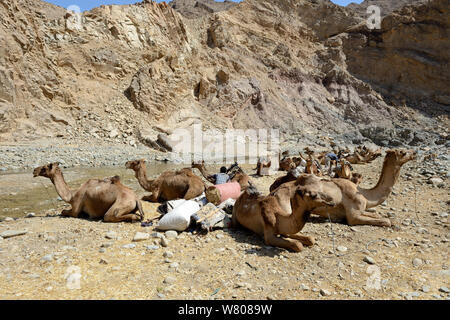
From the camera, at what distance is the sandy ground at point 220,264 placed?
2.86 metres

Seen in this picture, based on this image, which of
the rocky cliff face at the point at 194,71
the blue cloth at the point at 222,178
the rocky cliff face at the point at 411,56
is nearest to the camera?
the blue cloth at the point at 222,178

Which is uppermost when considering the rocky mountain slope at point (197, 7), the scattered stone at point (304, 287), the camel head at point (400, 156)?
the rocky mountain slope at point (197, 7)

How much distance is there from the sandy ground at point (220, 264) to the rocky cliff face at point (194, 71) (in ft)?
50.5

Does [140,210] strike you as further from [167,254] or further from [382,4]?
[382,4]

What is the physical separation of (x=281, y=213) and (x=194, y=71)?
27242 mm

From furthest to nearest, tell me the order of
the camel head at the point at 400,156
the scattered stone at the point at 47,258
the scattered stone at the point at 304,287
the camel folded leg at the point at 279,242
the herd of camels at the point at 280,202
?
the camel head at the point at 400,156
the herd of camels at the point at 280,202
the camel folded leg at the point at 279,242
the scattered stone at the point at 47,258
the scattered stone at the point at 304,287

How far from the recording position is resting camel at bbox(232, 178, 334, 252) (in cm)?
339

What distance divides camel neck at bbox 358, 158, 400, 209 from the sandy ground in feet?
1.61

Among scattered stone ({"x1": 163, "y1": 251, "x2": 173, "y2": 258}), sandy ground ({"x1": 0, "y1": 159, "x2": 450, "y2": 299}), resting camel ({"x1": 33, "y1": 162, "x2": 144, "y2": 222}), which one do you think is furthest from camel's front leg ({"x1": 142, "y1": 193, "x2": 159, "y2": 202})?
scattered stone ({"x1": 163, "y1": 251, "x2": 173, "y2": 258})

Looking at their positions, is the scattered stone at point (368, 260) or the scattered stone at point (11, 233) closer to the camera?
the scattered stone at point (368, 260)

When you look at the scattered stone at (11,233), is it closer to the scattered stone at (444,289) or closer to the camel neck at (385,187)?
the scattered stone at (444,289)

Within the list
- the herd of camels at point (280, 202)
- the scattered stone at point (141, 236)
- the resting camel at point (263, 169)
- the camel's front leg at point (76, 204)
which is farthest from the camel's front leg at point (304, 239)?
the resting camel at point (263, 169)

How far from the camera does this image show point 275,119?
99.0 ft

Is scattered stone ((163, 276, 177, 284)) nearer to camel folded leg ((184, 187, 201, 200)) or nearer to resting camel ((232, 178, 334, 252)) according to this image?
resting camel ((232, 178, 334, 252))
